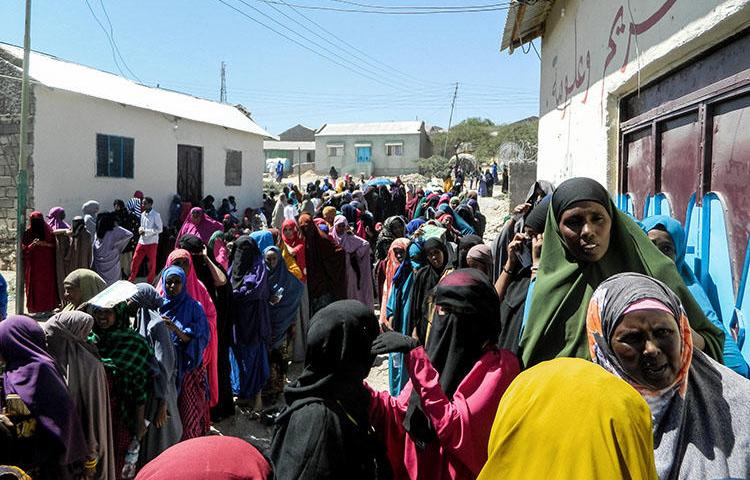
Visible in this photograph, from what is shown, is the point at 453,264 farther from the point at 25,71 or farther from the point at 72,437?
the point at 25,71

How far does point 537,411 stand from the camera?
1171 mm

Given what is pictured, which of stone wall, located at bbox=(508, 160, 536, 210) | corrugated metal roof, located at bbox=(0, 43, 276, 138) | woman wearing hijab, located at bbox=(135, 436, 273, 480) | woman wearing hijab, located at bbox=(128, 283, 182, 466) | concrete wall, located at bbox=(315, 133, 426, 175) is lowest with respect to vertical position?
woman wearing hijab, located at bbox=(128, 283, 182, 466)

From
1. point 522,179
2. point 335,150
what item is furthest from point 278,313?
point 335,150

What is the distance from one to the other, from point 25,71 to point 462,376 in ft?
27.5

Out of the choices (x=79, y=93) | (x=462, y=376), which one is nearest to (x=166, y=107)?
(x=79, y=93)

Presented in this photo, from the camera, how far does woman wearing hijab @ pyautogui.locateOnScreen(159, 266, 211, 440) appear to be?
3.69 meters

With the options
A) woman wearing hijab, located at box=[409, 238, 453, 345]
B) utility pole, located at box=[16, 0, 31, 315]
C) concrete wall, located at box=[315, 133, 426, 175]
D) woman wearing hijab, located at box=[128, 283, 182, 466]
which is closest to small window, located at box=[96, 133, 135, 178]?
utility pole, located at box=[16, 0, 31, 315]

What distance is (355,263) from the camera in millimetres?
6629

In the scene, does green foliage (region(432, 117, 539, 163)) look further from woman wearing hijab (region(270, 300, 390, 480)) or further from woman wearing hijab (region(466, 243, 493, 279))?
woman wearing hijab (region(270, 300, 390, 480))

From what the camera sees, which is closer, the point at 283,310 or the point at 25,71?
the point at 283,310

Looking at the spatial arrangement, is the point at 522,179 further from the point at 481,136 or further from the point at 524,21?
the point at 481,136

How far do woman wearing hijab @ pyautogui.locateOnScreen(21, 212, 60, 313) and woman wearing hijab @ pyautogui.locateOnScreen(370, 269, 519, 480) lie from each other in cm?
717

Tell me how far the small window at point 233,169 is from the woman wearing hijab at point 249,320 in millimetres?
11080

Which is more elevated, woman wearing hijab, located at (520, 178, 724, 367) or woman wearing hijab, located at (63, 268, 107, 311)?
woman wearing hijab, located at (520, 178, 724, 367)
